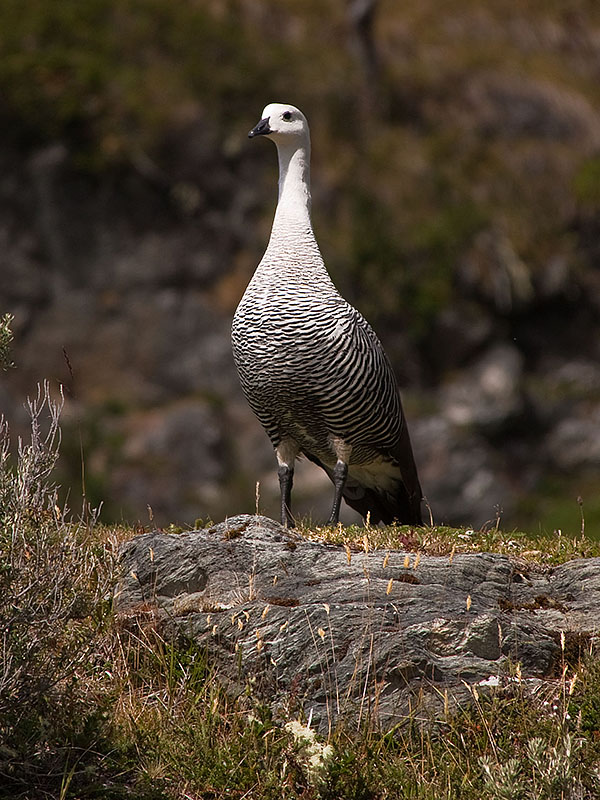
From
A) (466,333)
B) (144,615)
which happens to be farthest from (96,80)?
(144,615)

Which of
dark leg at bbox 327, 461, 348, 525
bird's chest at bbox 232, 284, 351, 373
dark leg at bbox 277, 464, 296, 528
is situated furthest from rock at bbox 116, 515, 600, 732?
dark leg at bbox 327, 461, 348, 525

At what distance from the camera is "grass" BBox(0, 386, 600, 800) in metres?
4.64

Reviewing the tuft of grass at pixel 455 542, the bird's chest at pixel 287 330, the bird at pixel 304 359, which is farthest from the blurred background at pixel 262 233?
the tuft of grass at pixel 455 542

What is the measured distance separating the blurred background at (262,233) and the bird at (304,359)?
33.4ft

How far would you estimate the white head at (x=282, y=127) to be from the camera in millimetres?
8023

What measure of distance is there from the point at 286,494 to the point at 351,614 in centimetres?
230

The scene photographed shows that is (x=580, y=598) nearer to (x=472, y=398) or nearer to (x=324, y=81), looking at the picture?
(x=472, y=398)

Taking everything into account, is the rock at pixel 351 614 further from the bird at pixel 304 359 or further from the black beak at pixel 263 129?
the black beak at pixel 263 129

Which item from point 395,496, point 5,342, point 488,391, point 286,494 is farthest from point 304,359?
point 488,391

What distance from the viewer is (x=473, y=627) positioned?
17.0ft

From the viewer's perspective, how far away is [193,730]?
16.2 feet

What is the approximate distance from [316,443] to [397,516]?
3.73ft

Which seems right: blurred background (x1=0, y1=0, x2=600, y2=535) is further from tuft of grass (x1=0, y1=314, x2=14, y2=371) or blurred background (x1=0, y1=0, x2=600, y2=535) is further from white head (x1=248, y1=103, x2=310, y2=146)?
Result: tuft of grass (x1=0, y1=314, x2=14, y2=371)

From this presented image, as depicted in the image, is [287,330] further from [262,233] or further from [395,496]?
[262,233]
